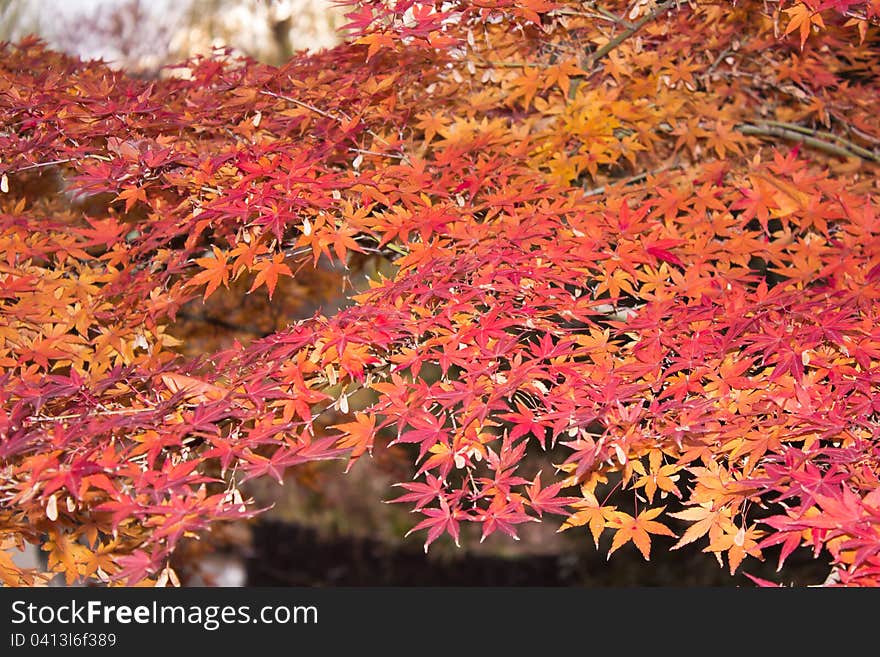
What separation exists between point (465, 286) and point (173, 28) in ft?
23.0

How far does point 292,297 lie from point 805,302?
2.37m

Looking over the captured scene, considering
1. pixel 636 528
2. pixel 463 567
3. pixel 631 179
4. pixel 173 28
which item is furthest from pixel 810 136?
pixel 173 28

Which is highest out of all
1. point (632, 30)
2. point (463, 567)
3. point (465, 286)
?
point (632, 30)

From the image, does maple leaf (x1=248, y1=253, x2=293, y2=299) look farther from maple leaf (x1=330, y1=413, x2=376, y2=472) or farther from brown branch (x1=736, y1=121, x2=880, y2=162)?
brown branch (x1=736, y1=121, x2=880, y2=162)

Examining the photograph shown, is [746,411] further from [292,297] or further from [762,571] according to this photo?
[762,571]

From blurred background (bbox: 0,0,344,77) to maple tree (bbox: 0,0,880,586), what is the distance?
12.6 ft

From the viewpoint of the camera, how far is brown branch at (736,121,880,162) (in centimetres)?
283

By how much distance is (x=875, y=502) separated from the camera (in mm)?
1356

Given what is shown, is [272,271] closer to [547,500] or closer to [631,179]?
[547,500]

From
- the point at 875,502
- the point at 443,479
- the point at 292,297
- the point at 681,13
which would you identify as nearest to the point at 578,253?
the point at 443,479

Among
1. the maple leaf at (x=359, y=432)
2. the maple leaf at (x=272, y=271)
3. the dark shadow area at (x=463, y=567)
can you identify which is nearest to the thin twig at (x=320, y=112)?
the maple leaf at (x=272, y=271)

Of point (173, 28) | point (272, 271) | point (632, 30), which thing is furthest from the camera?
point (173, 28)

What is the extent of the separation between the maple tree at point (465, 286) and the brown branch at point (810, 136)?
0.07ft

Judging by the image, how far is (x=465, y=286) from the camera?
1.76 m
